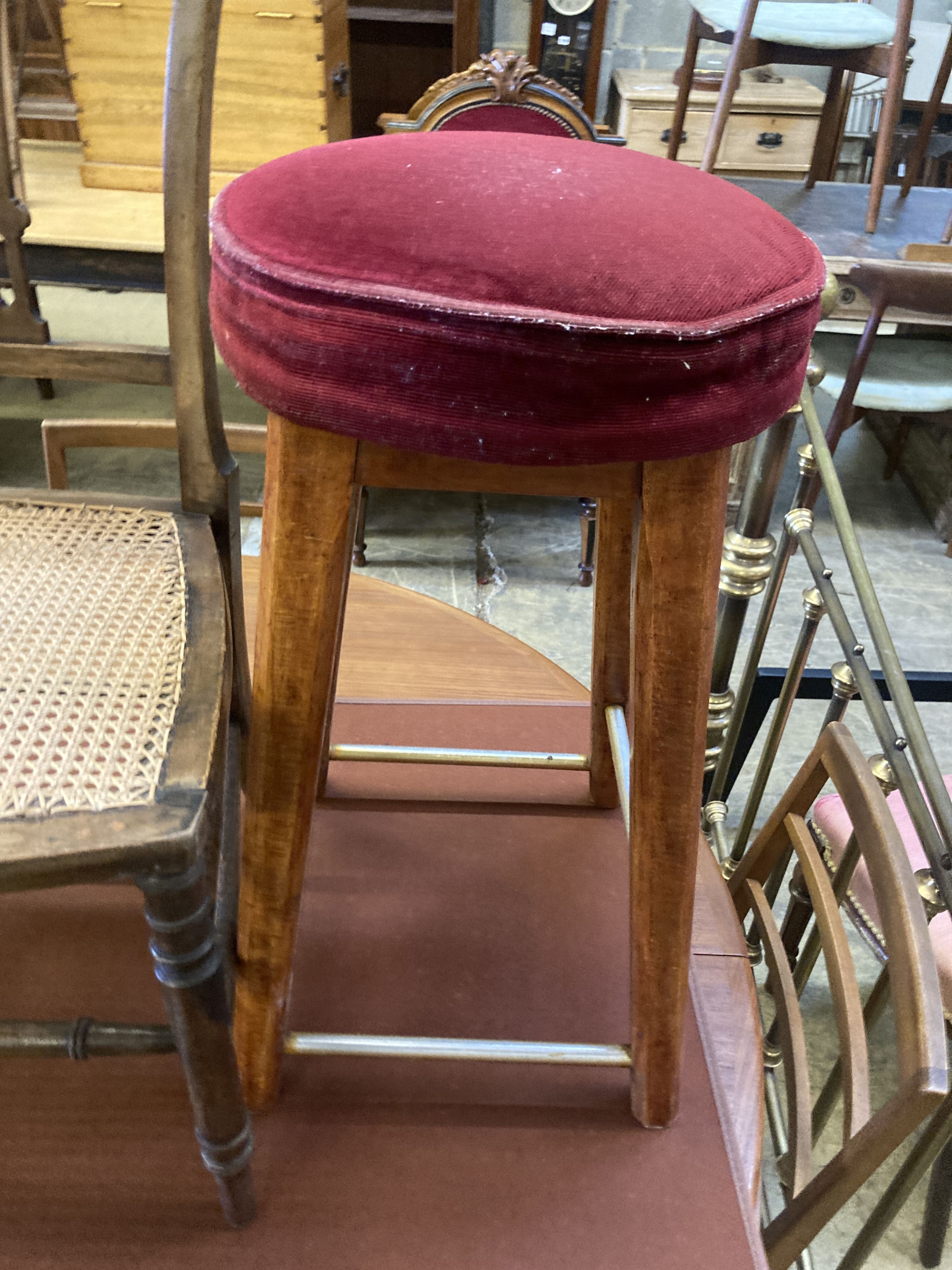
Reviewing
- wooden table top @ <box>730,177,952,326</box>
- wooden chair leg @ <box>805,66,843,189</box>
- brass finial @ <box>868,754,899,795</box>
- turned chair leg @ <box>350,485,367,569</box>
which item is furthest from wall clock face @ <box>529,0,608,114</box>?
brass finial @ <box>868,754,899,795</box>

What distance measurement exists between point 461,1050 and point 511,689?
0.60m

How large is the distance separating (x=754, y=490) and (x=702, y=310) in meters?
0.57

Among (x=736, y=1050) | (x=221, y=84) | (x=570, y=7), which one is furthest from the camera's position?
(x=570, y=7)

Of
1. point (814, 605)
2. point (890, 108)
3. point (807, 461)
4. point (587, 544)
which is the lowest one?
point (587, 544)

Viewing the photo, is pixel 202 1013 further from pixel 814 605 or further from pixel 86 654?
pixel 814 605

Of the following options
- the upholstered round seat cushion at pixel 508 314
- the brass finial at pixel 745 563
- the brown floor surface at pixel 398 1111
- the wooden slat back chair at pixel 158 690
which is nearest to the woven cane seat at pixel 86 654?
the wooden slat back chair at pixel 158 690

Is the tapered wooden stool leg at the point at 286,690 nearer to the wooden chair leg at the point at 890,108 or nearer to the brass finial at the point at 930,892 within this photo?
the brass finial at the point at 930,892

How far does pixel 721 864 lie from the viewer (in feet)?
4.24

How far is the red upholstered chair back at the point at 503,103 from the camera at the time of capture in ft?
6.51

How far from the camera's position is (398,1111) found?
0.73 metres

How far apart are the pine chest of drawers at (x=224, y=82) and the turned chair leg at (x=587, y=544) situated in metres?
1.06

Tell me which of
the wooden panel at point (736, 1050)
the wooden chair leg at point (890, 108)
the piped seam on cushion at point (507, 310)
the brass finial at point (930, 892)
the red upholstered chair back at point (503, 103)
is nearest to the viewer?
the piped seam on cushion at point (507, 310)

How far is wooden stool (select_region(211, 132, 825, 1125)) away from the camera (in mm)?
418

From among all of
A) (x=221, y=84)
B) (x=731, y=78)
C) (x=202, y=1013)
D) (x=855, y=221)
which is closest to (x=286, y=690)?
(x=202, y=1013)
